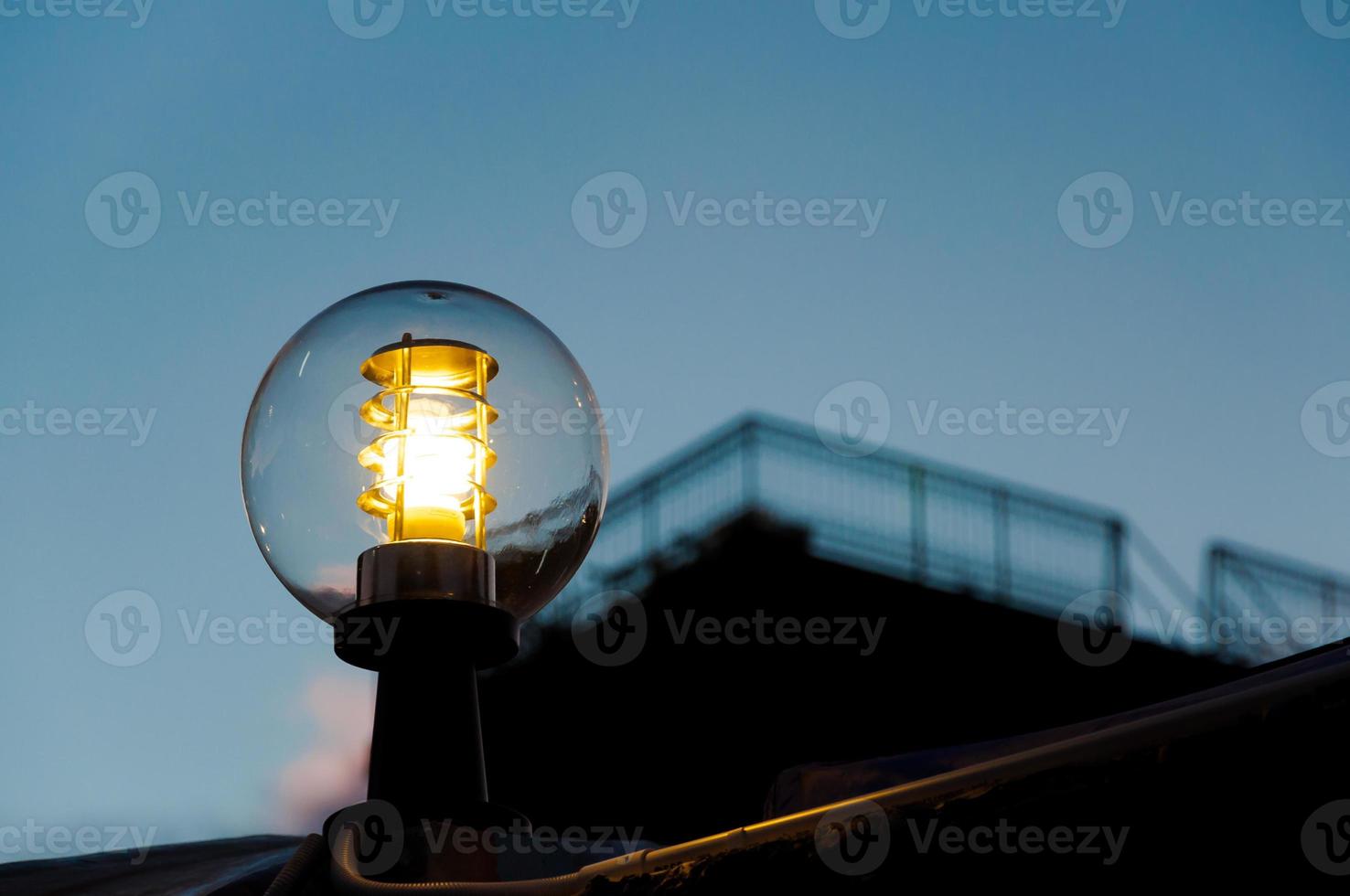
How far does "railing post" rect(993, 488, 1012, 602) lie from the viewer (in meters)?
12.4

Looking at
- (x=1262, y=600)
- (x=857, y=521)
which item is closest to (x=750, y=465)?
(x=857, y=521)

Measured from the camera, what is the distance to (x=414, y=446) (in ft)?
6.88

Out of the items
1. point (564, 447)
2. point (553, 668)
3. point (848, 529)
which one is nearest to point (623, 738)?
point (553, 668)

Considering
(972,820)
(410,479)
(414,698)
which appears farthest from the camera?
(410,479)

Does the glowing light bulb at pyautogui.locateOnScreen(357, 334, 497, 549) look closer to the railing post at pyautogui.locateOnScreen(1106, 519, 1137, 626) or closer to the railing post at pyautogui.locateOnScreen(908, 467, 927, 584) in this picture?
the railing post at pyautogui.locateOnScreen(908, 467, 927, 584)

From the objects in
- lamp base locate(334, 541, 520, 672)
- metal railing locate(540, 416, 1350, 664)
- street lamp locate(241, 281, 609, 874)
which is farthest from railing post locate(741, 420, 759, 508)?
lamp base locate(334, 541, 520, 672)

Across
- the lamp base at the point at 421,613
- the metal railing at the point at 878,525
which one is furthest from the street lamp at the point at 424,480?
the metal railing at the point at 878,525

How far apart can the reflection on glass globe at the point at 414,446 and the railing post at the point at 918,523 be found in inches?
394

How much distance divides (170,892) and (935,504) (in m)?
10.6

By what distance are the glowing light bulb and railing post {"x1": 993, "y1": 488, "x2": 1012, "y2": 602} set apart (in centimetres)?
1075

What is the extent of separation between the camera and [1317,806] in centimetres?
92

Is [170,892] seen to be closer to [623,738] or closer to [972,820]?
[972,820]

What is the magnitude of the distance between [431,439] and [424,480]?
7 centimetres

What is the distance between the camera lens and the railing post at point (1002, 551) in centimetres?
1238
